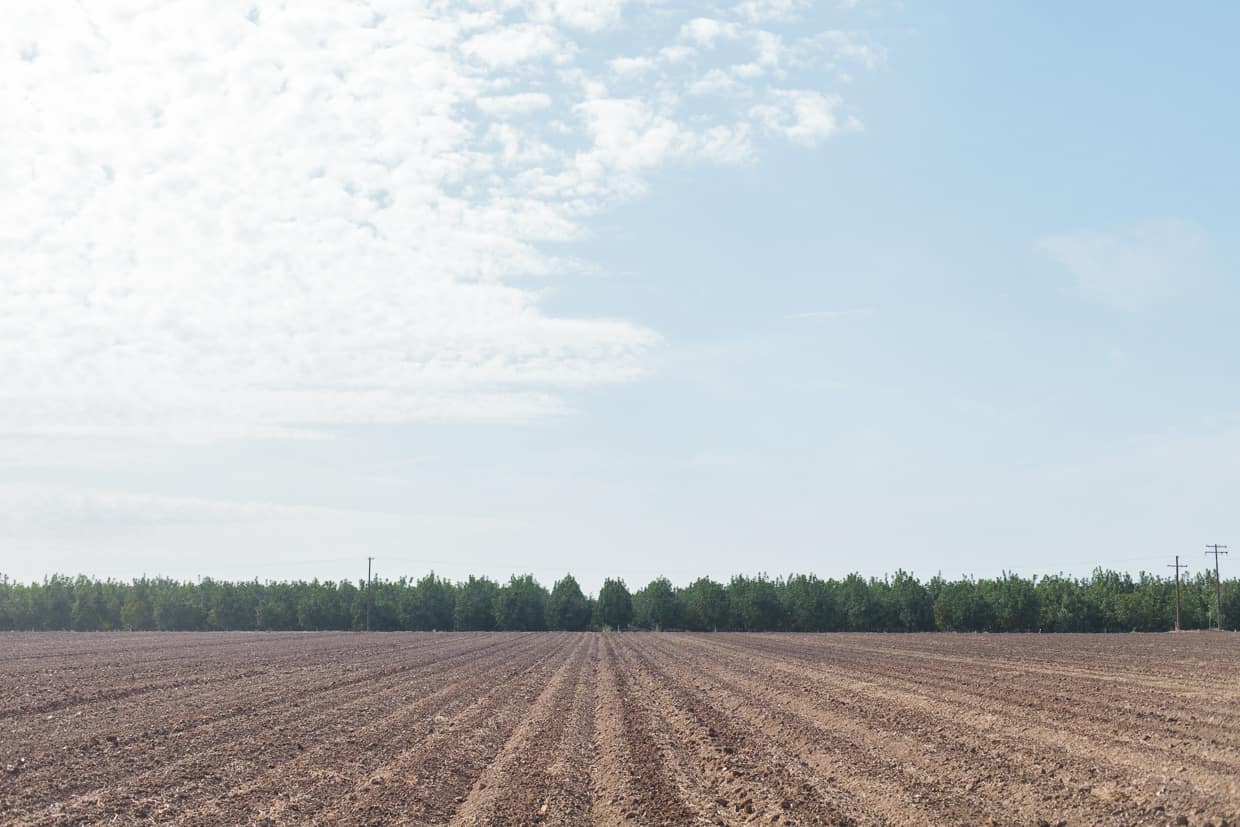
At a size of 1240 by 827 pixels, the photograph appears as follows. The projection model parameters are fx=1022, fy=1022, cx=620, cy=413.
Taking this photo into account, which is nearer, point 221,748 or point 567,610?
point 221,748

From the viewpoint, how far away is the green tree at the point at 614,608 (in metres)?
151

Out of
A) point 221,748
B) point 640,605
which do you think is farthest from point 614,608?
point 221,748

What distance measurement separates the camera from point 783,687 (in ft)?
107

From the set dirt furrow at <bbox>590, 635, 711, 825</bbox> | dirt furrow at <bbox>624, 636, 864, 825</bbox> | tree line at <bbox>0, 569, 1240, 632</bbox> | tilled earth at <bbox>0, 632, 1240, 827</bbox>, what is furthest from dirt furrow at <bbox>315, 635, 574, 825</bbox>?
tree line at <bbox>0, 569, 1240, 632</bbox>

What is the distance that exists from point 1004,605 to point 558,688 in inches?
4148

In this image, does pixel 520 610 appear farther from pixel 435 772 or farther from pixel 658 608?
pixel 435 772

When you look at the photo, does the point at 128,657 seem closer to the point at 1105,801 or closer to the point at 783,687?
the point at 783,687

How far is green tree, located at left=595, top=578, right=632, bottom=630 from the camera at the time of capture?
151250mm

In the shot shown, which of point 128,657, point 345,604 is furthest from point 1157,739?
point 345,604

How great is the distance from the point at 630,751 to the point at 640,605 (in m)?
139

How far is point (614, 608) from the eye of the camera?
5974 inches

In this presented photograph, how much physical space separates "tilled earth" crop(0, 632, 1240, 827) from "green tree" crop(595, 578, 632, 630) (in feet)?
385

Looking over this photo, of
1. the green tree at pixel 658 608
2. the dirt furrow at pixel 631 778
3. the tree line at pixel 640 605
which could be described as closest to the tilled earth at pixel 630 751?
the dirt furrow at pixel 631 778

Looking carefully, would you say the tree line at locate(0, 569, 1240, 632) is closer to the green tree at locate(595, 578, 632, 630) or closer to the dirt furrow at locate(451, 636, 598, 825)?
the green tree at locate(595, 578, 632, 630)
